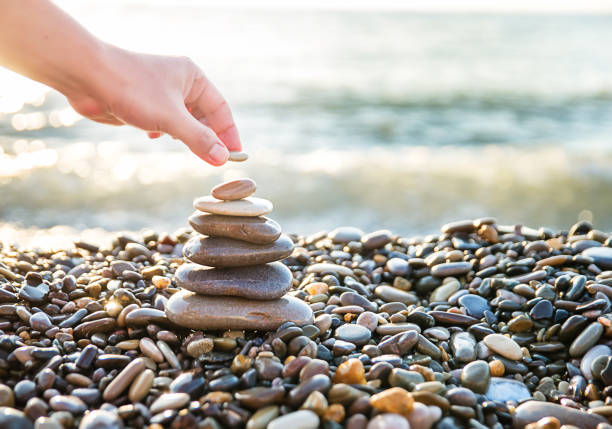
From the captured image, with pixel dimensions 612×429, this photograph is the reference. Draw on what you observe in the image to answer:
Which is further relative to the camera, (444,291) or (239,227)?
(444,291)

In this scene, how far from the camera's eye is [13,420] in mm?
2035

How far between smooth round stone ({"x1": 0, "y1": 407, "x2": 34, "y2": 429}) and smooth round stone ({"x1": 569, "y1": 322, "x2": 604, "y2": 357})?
2.53m

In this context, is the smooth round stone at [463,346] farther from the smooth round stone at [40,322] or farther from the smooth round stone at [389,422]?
the smooth round stone at [40,322]

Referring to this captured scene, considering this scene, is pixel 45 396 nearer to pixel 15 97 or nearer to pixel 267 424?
pixel 267 424

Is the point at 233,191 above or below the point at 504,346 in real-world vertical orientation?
above

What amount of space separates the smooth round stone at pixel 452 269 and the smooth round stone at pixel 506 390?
1.09 m

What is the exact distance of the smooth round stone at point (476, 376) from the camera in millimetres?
2557

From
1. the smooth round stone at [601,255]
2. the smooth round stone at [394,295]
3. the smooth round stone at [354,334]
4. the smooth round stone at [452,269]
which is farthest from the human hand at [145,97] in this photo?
the smooth round stone at [601,255]

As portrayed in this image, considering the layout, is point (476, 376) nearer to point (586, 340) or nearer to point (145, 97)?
point (586, 340)

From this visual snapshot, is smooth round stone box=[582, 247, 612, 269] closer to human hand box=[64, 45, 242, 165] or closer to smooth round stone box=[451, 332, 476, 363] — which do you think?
smooth round stone box=[451, 332, 476, 363]

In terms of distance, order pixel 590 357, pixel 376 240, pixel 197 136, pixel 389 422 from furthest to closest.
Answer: pixel 376 240 < pixel 590 357 < pixel 197 136 < pixel 389 422

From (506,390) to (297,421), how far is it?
113 centimetres

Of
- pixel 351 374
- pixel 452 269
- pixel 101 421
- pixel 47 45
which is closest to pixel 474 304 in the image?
pixel 452 269

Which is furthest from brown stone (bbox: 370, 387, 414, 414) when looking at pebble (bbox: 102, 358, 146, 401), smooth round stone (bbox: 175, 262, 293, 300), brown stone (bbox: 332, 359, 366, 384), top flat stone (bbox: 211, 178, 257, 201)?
top flat stone (bbox: 211, 178, 257, 201)
